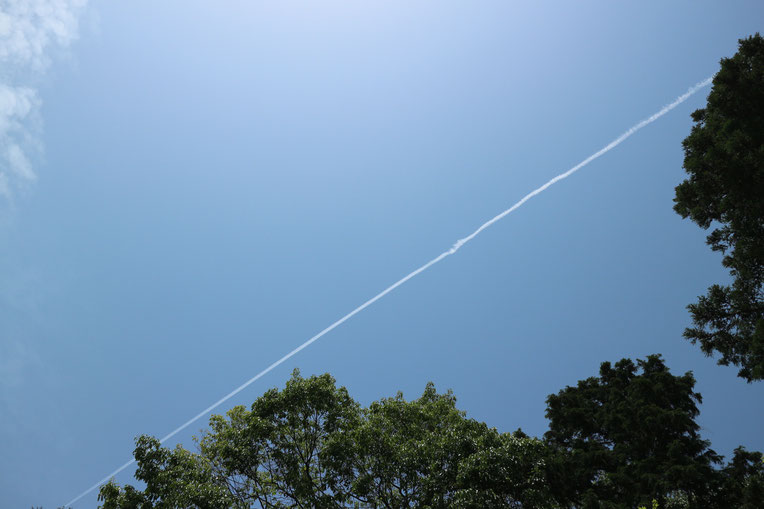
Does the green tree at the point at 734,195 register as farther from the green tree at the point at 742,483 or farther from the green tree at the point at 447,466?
the green tree at the point at 447,466

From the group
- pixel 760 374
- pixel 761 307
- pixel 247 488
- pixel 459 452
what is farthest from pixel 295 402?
pixel 761 307

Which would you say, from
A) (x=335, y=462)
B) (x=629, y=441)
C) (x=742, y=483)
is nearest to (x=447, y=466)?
(x=335, y=462)

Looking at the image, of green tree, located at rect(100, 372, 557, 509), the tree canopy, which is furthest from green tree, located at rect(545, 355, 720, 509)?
green tree, located at rect(100, 372, 557, 509)

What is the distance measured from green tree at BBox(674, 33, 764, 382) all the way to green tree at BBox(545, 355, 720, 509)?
7004 millimetres

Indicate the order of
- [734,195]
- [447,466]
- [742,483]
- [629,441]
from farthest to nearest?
[629,441]
[742,483]
[447,466]
[734,195]

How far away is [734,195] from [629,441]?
1462 centimetres

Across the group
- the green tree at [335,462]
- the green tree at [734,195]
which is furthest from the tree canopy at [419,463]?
the green tree at [734,195]

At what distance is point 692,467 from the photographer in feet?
61.6

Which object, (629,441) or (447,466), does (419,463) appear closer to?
(447,466)

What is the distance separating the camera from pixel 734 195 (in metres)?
14.1

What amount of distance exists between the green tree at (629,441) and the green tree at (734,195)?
7.00 meters

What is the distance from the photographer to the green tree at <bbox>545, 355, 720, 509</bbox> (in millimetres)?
19469

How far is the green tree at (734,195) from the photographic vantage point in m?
13.5

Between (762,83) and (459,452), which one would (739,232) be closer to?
(762,83)
